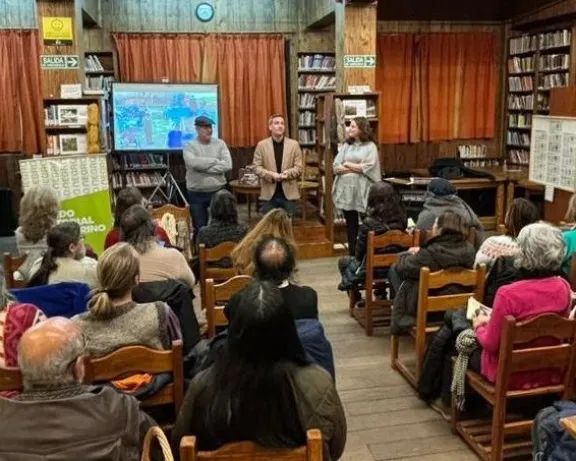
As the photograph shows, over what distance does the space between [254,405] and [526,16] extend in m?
9.20

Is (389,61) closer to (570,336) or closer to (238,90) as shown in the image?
(238,90)

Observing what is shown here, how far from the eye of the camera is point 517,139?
9688 mm

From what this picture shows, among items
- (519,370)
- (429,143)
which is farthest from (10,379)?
(429,143)

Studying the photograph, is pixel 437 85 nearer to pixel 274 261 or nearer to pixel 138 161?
pixel 138 161

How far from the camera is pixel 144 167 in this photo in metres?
8.23

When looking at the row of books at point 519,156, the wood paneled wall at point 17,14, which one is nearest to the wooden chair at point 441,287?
the row of books at point 519,156

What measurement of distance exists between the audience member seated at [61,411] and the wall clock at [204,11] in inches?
313

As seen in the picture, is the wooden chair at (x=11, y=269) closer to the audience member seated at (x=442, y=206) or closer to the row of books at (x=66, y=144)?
the audience member seated at (x=442, y=206)

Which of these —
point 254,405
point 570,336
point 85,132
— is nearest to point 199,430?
point 254,405

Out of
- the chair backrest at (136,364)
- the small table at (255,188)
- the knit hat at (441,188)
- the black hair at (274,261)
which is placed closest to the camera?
the chair backrest at (136,364)

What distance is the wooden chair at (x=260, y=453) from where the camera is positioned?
147cm

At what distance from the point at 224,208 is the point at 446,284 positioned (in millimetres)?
1434

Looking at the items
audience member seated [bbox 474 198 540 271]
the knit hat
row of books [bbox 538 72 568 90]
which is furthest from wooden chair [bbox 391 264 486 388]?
row of books [bbox 538 72 568 90]

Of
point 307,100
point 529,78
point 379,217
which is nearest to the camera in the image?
point 379,217
